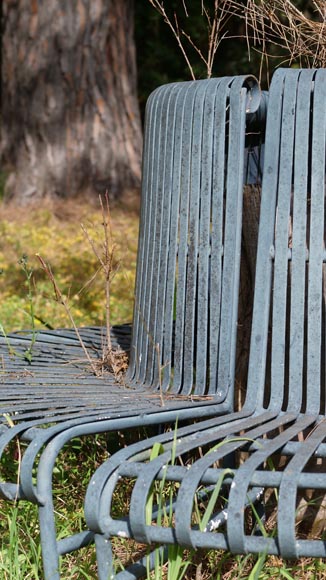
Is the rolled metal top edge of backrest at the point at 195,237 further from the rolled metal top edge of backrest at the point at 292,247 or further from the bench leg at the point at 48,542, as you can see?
the bench leg at the point at 48,542

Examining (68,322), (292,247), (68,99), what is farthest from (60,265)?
(292,247)

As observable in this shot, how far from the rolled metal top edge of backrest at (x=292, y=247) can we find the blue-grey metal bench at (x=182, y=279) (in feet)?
0.25

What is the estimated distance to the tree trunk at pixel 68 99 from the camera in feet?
27.6

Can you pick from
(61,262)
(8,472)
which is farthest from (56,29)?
(8,472)

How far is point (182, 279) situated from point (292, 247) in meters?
0.34

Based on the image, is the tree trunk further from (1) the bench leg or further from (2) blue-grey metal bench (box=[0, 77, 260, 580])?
(1) the bench leg

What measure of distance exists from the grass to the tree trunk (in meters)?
0.31

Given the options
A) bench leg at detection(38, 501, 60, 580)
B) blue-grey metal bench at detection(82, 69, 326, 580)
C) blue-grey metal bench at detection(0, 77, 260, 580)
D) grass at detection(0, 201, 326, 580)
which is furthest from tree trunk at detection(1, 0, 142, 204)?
bench leg at detection(38, 501, 60, 580)

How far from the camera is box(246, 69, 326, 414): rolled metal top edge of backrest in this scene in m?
2.49

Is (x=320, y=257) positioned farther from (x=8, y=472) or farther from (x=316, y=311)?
(x=8, y=472)

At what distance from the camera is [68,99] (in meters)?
8.55

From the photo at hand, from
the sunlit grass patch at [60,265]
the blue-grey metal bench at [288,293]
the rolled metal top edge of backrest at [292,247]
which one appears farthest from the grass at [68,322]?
the rolled metal top edge of backrest at [292,247]

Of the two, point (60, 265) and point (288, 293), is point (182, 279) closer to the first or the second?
point (288, 293)

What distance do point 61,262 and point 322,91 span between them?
4455 millimetres
